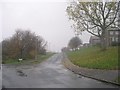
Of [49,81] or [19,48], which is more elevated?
[19,48]

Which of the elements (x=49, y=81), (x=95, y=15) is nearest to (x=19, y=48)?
(x=95, y=15)

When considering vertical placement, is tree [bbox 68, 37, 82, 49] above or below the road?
above

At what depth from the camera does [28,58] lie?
70312 mm

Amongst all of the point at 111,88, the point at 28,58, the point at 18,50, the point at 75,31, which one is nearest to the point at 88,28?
the point at 75,31

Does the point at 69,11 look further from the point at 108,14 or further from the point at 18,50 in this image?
the point at 18,50

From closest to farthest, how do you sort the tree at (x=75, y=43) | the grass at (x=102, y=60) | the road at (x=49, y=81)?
1. the road at (x=49, y=81)
2. the grass at (x=102, y=60)
3. the tree at (x=75, y=43)

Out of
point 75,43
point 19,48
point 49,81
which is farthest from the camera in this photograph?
point 75,43

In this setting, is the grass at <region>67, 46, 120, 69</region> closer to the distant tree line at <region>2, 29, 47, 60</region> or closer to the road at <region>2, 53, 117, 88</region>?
the road at <region>2, 53, 117, 88</region>

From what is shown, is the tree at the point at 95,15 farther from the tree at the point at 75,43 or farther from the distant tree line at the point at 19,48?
the tree at the point at 75,43

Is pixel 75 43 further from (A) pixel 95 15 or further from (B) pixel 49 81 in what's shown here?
(B) pixel 49 81

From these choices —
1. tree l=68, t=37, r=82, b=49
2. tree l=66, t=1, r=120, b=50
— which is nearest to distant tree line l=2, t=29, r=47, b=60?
tree l=66, t=1, r=120, b=50

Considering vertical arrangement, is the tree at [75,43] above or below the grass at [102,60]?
above

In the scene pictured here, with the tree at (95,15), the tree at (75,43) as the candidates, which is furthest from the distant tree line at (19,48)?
the tree at (75,43)

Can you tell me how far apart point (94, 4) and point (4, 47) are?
25292 mm
